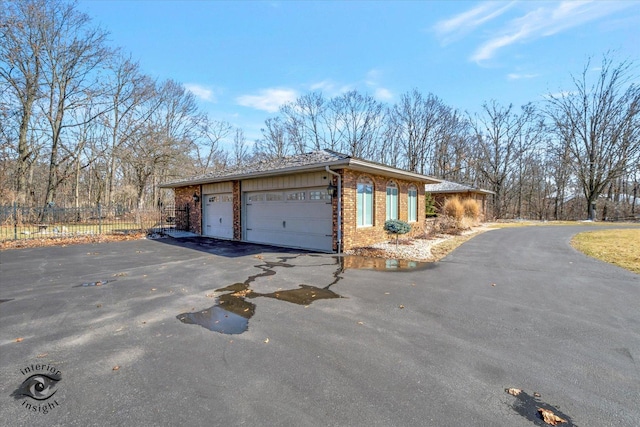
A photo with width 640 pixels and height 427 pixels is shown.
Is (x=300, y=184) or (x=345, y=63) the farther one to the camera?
(x=345, y=63)

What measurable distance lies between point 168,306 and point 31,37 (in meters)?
23.2

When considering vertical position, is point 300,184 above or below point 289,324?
above

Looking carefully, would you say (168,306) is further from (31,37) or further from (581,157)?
(581,157)

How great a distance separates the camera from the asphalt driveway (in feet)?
7.68

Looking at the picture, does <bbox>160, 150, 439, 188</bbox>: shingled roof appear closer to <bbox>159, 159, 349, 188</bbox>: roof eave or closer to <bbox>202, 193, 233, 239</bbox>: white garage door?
<bbox>159, 159, 349, 188</bbox>: roof eave

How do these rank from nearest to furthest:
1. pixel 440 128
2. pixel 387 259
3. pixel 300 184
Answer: pixel 387 259 < pixel 300 184 < pixel 440 128

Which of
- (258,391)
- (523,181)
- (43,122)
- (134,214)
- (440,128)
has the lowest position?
(258,391)

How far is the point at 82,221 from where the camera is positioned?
60.2 ft

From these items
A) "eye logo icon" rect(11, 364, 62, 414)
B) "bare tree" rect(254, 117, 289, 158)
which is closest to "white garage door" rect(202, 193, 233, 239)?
"eye logo icon" rect(11, 364, 62, 414)

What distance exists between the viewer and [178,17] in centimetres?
965

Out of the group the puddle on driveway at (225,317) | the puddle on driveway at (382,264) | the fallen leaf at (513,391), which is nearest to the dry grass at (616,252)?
the puddle on driveway at (382,264)

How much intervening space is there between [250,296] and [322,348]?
90.1 inches

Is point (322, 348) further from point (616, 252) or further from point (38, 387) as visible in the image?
point (616, 252)

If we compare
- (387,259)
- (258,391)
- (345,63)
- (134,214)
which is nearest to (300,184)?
(387,259)
